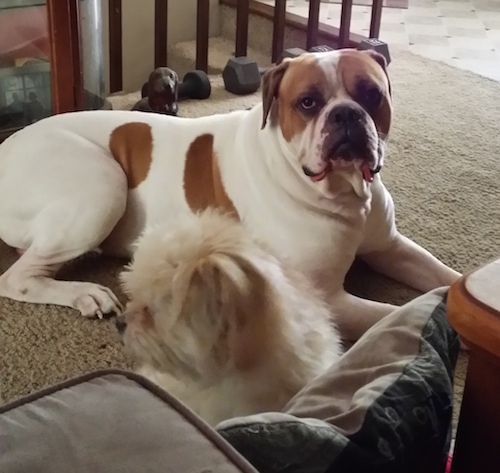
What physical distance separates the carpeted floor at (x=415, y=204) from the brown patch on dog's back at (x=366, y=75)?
0.42 metres

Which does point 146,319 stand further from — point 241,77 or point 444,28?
point 444,28

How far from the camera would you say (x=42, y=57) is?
2.40m

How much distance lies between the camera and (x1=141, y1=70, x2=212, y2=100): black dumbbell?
2.84 m

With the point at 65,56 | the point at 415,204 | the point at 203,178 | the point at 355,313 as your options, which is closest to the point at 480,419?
the point at 355,313

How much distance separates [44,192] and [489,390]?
1256 mm

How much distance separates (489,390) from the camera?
72 centimetres

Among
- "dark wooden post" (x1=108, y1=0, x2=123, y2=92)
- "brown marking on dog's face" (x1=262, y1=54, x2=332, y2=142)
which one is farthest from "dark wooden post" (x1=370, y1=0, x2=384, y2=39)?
"brown marking on dog's face" (x1=262, y1=54, x2=332, y2=142)

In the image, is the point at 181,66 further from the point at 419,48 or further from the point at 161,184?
the point at 161,184

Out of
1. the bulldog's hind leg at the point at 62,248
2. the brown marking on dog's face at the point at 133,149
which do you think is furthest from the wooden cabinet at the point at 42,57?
the bulldog's hind leg at the point at 62,248

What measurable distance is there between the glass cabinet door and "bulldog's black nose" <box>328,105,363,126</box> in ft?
3.73

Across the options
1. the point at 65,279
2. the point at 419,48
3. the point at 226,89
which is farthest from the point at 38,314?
the point at 419,48

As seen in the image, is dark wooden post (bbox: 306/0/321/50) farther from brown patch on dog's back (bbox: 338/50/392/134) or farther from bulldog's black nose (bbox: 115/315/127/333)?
bulldog's black nose (bbox: 115/315/127/333)

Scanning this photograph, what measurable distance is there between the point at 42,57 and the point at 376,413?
1.99 meters

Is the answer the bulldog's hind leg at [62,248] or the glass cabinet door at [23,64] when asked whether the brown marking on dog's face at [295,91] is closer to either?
the bulldog's hind leg at [62,248]
